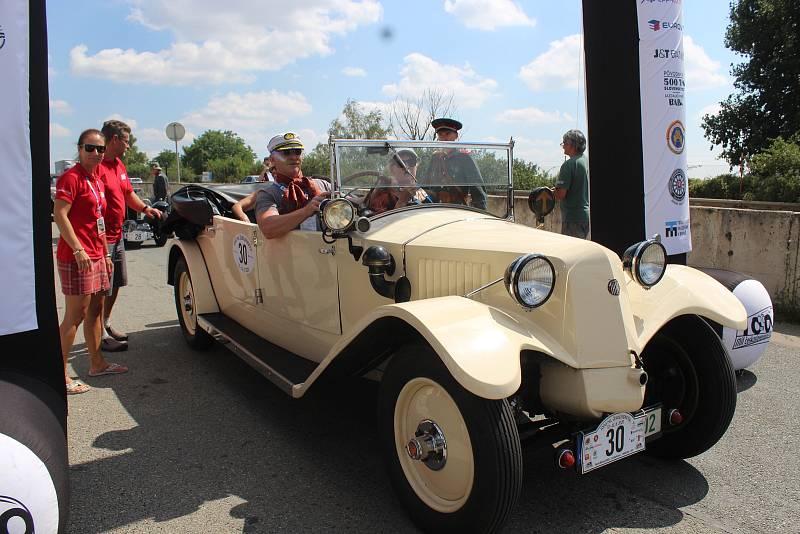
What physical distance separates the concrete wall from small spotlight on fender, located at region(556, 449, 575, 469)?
5103mm

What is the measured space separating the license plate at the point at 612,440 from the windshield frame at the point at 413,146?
1674mm

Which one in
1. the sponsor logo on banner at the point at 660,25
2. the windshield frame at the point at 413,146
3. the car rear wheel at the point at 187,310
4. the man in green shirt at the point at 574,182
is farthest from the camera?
the man in green shirt at the point at 574,182

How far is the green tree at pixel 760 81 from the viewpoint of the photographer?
75.8ft

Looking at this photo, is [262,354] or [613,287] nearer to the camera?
[613,287]

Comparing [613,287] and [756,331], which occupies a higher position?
[613,287]

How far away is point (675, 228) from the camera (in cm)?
525

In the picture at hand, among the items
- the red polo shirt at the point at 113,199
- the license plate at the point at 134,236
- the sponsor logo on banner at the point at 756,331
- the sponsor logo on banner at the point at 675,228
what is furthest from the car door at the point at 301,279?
the license plate at the point at 134,236

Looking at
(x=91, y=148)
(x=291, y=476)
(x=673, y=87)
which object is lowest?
(x=291, y=476)

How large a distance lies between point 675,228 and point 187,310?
14.8 ft

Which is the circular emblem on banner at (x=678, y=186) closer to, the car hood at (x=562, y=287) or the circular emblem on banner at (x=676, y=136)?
the circular emblem on banner at (x=676, y=136)

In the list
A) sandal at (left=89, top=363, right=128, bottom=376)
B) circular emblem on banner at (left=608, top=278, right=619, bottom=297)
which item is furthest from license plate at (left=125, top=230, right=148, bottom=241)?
circular emblem on banner at (left=608, top=278, right=619, bottom=297)

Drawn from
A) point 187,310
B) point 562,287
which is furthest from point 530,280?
point 187,310

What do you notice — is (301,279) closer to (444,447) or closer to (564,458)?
(444,447)

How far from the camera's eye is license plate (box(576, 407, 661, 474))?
248cm
